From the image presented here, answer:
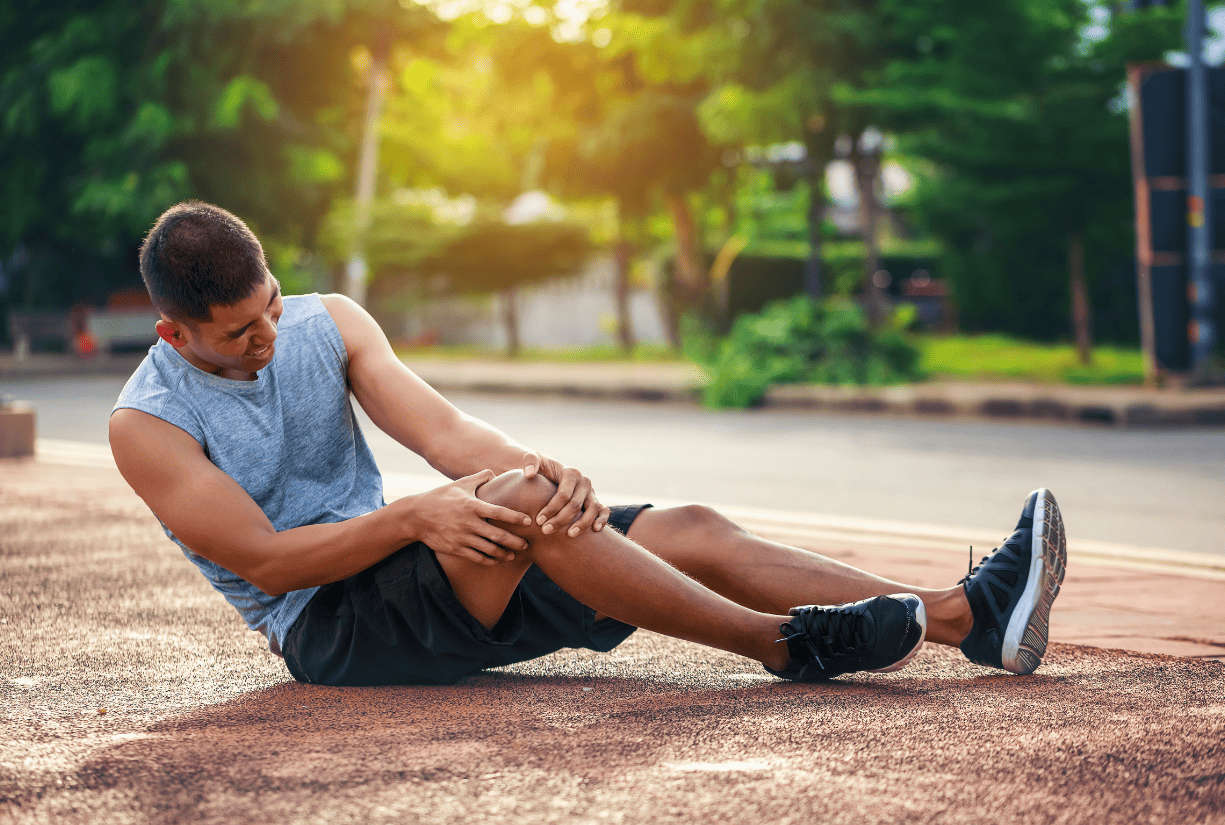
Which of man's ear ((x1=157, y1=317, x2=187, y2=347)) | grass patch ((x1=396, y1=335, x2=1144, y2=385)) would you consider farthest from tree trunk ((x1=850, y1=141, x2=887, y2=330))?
man's ear ((x1=157, y1=317, x2=187, y2=347))

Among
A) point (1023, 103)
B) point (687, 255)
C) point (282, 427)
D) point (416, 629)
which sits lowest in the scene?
point (416, 629)

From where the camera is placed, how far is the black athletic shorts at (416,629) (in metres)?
2.71

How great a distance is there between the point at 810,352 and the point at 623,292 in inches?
383

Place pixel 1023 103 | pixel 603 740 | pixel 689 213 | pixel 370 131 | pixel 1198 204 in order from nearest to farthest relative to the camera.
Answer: pixel 603 740
pixel 1198 204
pixel 1023 103
pixel 689 213
pixel 370 131

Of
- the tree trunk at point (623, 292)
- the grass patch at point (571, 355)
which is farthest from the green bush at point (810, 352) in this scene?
the tree trunk at point (623, 292)

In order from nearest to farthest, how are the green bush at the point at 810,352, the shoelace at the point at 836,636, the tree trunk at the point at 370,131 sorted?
1. the shoelace at the point at 836,636
2. the green bush at the point at 810,352
3. the tree trunk at the point at 370,131

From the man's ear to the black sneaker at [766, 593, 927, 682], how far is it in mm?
1419

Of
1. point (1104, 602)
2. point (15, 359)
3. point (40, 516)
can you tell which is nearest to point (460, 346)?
point (15, 359)

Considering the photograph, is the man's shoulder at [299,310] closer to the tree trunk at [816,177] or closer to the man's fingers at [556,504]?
the man's fingers at [556,504]

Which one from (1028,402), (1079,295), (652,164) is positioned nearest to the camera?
(1028,402)

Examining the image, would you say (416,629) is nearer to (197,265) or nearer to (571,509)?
(571,509)

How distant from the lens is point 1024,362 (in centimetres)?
1554

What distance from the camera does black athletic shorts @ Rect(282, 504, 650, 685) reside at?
2.71 metres

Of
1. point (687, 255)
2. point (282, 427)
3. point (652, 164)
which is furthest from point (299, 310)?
point (687, 255)
